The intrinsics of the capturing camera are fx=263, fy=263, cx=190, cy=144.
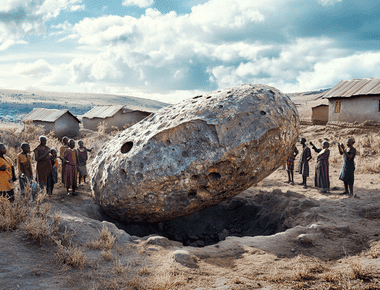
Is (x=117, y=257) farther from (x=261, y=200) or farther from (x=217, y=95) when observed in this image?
(x=261, y=200)

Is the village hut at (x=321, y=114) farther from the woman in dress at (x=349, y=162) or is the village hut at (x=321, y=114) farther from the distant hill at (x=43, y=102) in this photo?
the distant hill at (x=43, y=102)

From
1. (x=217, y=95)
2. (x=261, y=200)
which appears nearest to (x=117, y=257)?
(x=217, y=95)

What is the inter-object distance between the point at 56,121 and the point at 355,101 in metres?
20.5

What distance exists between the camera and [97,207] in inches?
233

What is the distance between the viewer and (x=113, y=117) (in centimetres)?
2162

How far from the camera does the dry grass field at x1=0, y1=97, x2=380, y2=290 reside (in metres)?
3.09

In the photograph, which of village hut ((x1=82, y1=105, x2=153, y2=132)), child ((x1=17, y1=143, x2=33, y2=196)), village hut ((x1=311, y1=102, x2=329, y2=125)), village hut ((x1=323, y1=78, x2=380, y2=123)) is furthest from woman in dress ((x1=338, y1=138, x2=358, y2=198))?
village hut ((x1=82, y1=105, x2=153, y2=132))

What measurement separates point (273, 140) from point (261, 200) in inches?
94.3

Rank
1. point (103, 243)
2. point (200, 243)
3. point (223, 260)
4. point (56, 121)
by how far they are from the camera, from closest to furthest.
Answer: point (223, 260)
point (103, 243)
point (200, 243)
point (56, 121)

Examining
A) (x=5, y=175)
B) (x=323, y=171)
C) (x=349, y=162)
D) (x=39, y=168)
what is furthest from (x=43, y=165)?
(x=349, y=162)

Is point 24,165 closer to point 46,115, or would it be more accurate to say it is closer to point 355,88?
point 355,88

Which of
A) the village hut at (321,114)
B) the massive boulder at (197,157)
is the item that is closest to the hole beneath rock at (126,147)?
the massive boulder at (197,157)

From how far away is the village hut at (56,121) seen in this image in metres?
20.7

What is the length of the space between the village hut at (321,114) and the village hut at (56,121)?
62.2 ft
